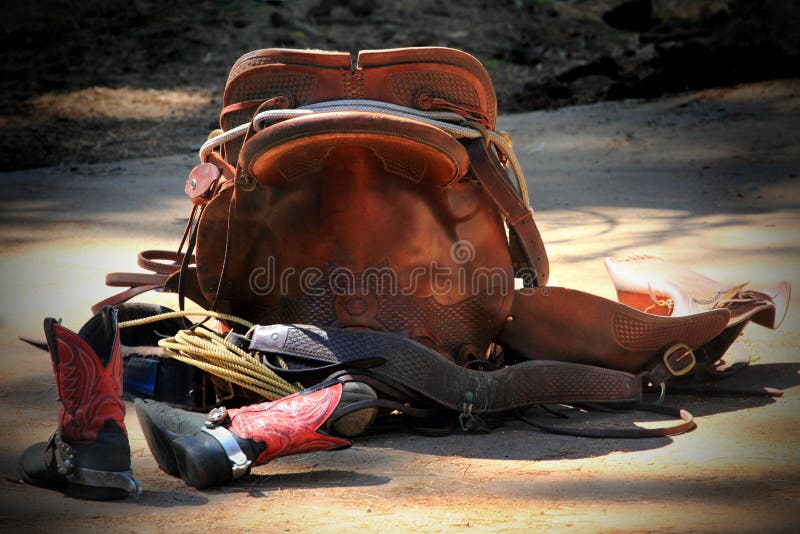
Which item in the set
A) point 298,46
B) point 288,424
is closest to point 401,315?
point 288,424

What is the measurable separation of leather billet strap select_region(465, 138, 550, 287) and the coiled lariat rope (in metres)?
0.66

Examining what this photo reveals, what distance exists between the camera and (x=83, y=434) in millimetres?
1820

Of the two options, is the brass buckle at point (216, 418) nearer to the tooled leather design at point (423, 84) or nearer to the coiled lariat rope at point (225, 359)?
the coiled lariat rope at point (225, 359)

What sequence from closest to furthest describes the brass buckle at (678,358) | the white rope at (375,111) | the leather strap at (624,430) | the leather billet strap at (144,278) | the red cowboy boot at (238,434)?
the red cowboy boot at (238,434) < the leather strap at (624,430) < the white rope at (375,111) < the brass buckle at (678,358) < the leather billet strap at (144,278)

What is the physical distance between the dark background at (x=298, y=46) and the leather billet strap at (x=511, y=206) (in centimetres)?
462

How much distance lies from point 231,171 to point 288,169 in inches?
7.5

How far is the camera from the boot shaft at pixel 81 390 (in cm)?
182

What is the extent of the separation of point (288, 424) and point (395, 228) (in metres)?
0.62

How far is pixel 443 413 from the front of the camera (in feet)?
7.57

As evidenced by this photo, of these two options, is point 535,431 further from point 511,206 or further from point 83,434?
point 83,434

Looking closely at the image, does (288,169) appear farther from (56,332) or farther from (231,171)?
(56,332)

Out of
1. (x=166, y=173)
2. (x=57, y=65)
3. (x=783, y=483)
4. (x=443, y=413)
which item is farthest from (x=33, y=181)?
(x=783, y=483)

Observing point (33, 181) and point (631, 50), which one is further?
point (631, 50)

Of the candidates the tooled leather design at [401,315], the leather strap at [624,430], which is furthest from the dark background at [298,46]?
the leather strap at [624,430]
